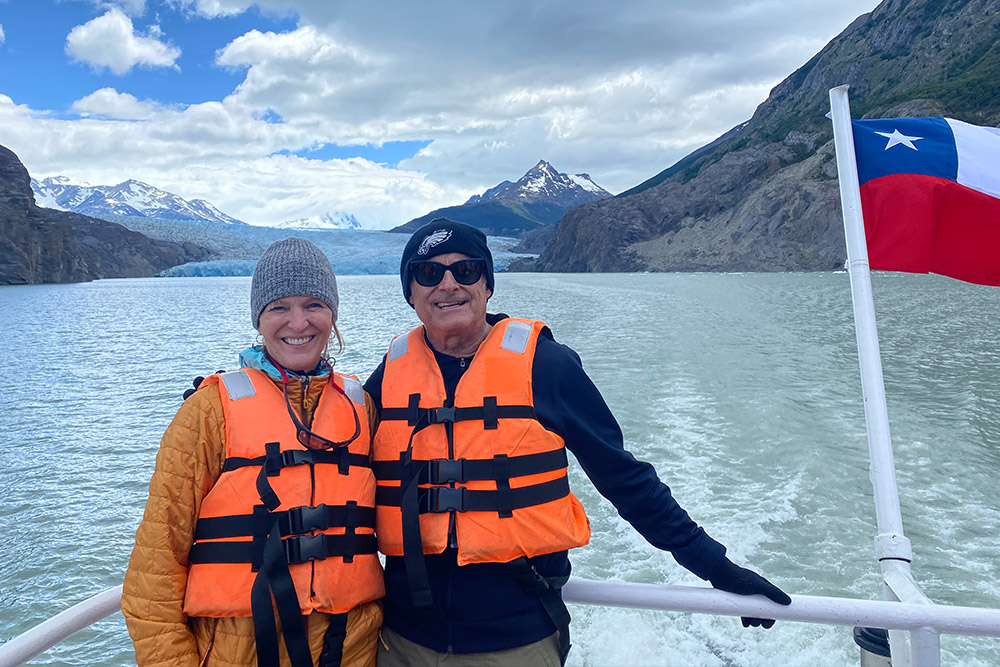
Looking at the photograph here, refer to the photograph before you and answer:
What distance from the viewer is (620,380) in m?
10.5

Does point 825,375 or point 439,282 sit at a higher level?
point 439,282

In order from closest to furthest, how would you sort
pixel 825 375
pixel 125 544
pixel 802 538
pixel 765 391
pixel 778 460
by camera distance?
pixel 802 538 → pixel 125 544 → pixel 778 460 → pixel 765 391 → pixel 825 375

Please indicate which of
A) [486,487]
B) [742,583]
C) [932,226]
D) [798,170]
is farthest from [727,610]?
[798,170]

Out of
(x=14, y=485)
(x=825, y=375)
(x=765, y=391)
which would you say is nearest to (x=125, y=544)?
(x=14, y=485)

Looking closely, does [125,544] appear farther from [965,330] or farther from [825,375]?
[965,330]

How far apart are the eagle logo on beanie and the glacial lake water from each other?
2.65 m

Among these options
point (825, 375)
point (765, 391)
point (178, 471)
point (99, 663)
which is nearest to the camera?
point (178, 471)

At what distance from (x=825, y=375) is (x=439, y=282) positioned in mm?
9840

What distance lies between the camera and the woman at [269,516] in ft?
4.92

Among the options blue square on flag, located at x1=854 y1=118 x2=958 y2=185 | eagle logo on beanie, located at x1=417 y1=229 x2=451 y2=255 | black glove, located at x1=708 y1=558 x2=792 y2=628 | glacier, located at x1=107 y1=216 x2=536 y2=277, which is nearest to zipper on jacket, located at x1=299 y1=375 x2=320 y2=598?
eagle logo on beanie, located at x1=417 y1=229 x2=451 y2=255

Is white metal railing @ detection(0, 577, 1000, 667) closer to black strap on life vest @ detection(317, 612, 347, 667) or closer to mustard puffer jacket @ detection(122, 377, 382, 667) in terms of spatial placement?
mustard puffer jacket @ detection(122, 377, 382, 667)

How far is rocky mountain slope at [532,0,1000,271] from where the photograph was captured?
183ft

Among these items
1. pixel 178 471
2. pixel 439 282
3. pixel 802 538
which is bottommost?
pixel 802 538

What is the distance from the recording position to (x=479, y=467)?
174 centimetres
